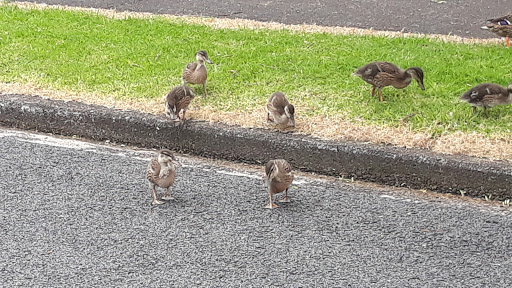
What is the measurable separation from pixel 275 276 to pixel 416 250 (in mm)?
943

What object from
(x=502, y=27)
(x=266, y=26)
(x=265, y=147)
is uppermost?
(x=502, y=27)

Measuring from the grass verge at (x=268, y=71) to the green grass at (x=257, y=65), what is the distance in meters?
0.01

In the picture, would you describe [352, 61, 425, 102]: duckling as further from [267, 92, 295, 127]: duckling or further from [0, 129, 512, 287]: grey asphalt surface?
[0, 129, 512, 287]: grey asphalt surface

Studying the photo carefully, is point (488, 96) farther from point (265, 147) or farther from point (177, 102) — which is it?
point (177, 102)

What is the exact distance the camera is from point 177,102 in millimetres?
6855

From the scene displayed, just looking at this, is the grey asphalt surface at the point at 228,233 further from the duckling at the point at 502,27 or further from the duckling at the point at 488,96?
the duckling at the point at 502,27

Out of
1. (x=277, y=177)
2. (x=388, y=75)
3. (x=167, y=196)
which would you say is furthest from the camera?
(x=388, y=75)

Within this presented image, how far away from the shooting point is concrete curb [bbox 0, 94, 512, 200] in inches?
232

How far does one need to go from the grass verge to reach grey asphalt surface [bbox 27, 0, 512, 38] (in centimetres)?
129

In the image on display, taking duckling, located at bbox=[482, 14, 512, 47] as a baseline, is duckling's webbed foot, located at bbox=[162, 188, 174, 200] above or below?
below

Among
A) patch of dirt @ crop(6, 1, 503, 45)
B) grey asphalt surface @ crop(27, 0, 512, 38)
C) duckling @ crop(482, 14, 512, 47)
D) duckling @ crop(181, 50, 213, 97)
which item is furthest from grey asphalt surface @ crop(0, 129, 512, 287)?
grey asphalt surface @ crop(27, 0, 512, 38)

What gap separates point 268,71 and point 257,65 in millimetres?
232

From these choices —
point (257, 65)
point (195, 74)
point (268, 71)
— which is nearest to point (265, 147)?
point (195, 74)

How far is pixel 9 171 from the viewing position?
636 cm
